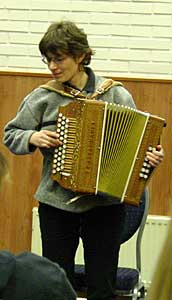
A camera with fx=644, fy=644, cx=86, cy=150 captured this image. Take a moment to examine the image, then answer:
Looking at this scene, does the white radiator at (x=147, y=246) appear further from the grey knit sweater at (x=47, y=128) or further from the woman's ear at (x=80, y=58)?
the woman's ear at (x=80, y=58)

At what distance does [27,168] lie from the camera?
4020mm

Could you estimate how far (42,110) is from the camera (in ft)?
8.63

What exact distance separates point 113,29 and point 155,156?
1.61 meters

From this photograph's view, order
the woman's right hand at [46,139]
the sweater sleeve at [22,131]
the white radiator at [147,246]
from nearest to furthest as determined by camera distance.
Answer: the woman's right hand at [46,139]
the sweater sleeve at [22,131]
the white radiator at [147,246]

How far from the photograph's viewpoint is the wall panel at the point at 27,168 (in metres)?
3.89

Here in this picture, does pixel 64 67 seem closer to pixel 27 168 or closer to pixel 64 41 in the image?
pixel 64 41

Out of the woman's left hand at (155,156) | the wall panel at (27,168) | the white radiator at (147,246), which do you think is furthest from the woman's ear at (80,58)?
the white radiator at (147,246)

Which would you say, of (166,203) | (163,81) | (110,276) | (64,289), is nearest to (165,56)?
(163,81)

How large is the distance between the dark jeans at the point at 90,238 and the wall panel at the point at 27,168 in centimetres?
130

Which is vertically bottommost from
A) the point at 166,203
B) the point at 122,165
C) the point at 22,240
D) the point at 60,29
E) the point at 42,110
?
the point at 22,240

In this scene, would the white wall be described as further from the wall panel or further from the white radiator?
the white radiator

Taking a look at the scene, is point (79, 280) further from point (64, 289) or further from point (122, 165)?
point (64, 289)

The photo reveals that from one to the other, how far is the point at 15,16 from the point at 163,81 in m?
1.02

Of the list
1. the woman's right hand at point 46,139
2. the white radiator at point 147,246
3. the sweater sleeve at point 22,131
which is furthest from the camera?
the white radiator at point 147,246
